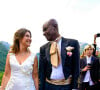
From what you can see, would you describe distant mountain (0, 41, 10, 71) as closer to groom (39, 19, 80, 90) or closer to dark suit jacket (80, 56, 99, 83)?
dark suit jacket (80, 56, 99, 83)

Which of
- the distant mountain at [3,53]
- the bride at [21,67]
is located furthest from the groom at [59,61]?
the distant mountain at [3,53]

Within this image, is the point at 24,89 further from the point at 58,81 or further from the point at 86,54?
the point at 86,54

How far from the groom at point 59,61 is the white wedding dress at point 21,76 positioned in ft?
1.88

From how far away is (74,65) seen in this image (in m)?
3.38

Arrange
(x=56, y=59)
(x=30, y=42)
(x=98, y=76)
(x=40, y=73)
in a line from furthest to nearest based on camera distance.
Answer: (x=98, y=76), (x=30, y=42), (x=40, y=73), (x=56, y=59)

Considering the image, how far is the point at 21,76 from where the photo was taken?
3961 millimetres

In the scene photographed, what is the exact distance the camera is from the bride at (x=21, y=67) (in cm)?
394

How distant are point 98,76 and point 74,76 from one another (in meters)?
3.56

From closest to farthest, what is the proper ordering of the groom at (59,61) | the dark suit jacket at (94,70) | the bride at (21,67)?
the groom at (59,61) < the bride at (21,67) < the dark suit jacket at (94,70)

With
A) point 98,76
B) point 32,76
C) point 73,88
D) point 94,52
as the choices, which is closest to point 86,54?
point 94,52

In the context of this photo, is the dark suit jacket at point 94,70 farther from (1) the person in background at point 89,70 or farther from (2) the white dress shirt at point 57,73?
(2) the white dress shirt at point 57,73

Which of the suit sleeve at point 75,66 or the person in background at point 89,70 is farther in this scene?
the person in background at point 89,70

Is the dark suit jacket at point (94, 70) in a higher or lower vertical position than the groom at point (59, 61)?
lower

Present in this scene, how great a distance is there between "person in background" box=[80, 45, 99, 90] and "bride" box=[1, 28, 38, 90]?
3137 millimetres
